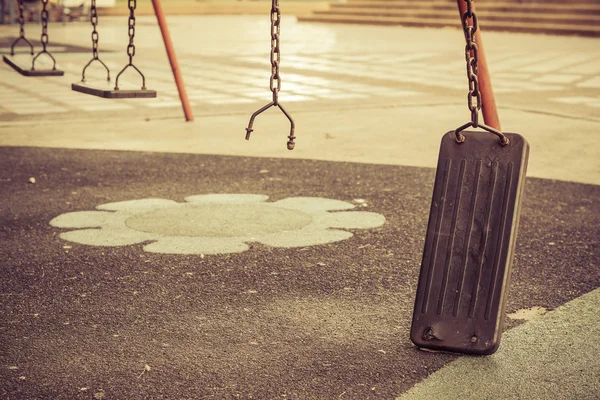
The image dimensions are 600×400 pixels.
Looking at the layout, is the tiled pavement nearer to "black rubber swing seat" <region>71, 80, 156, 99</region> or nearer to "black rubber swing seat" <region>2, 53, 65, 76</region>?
"black rubber swing seat" <region>2, 53, 65, 76</region>

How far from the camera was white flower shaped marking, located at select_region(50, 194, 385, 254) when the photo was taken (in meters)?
5.17

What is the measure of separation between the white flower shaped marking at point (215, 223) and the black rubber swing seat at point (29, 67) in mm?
2555

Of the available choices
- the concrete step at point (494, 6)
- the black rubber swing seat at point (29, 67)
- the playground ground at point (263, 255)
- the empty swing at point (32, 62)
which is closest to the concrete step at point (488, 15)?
the concrete step at point (494, 6)

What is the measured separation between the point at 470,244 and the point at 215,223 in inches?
89.1

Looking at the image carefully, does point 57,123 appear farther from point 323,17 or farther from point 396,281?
point 323,17

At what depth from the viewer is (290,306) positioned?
13.6 feet

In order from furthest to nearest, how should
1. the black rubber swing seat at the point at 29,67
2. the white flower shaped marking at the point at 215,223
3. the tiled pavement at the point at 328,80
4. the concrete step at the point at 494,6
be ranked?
the concrete step at the point at 494,6
the tiled pavement at the point at 328,80
the black rubber swing seat at the point at 29,67
the white flower shaped marking at the point at 215,223

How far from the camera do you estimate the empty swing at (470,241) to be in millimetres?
3527

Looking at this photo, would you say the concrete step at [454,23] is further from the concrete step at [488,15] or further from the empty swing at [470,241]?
the empty swing at [470,241]

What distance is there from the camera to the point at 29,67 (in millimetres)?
8562

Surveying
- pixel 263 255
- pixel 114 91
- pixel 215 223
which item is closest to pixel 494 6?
pixel 114 91

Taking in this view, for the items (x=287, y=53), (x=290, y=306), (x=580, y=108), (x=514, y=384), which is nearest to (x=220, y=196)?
(x=290, y=306)

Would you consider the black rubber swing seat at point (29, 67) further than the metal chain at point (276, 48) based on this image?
Yes

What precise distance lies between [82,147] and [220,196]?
233cm
